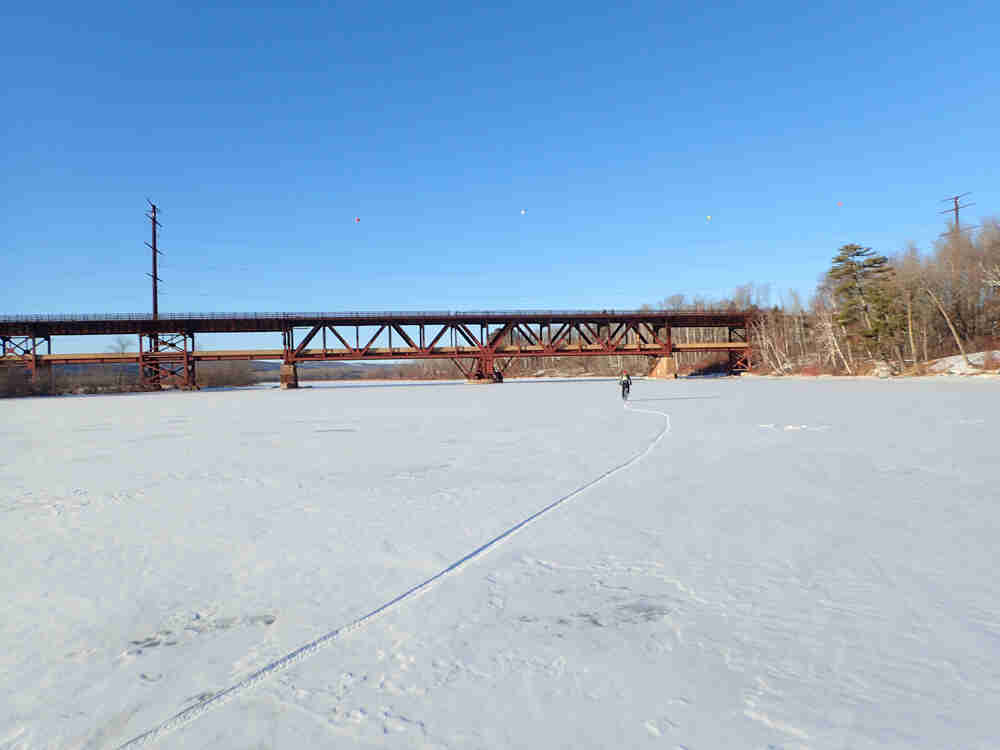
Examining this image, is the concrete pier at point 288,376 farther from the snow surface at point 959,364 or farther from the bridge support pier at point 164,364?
the snow surface at point 959,364

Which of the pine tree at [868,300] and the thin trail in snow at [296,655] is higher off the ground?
the pine tree at [868,300]

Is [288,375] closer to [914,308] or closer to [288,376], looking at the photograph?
[288,376]

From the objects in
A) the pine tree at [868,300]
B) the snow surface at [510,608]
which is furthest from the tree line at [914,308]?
the snow surface at [510,608]

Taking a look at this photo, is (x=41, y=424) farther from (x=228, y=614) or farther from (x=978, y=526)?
(x=978, y=526)

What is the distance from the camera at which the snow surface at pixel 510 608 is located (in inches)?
104

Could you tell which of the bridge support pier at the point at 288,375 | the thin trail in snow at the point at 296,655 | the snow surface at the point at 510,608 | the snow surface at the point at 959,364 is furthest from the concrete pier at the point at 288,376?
the snow surface at the point at 959,364

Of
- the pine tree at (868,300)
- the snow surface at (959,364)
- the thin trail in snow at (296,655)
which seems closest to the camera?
the thin trail in snow at (296,655)

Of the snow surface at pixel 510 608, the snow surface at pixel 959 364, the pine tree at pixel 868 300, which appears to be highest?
the pine tree at pixel 868 300

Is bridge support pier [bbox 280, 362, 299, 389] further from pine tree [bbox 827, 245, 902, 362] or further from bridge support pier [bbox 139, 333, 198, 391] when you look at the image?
pine tree [bbox 827, 245, 902, 362]

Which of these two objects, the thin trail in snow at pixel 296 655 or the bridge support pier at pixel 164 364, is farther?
the bridge support pier at pixel 164 364

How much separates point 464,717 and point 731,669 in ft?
4.77

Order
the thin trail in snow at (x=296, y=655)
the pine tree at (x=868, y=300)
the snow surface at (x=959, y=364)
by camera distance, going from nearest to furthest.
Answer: the thin trail in snow at (x=296, y=655), the snow surface at (x=959, y=364), the pine tree at (x=868, y=300)

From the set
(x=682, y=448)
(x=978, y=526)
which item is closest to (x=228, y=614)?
(x=978, y=526)

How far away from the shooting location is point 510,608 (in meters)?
3.89
